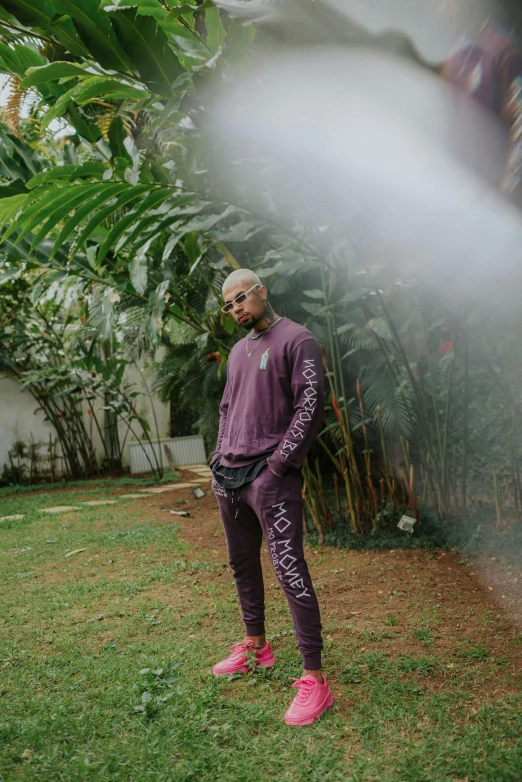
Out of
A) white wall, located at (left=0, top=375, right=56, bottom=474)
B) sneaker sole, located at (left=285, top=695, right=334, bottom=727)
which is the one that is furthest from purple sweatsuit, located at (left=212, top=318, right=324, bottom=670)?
white wall, located at (left=0, top=375, right=56, bottom=474)

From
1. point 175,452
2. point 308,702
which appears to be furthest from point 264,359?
point 175,452

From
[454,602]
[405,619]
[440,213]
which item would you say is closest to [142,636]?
[405,619]

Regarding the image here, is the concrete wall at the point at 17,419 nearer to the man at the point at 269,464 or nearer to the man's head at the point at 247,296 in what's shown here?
the man at the point at 269,464

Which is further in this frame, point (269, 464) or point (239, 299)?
point (239, 299)

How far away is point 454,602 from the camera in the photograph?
9.69 ft

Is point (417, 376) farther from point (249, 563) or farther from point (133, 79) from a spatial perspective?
point (133, 79)

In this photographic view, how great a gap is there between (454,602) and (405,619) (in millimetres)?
311

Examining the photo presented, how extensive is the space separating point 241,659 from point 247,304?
1.30 m

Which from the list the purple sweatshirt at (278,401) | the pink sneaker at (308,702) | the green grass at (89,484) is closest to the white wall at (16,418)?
the green grass at (89,484)

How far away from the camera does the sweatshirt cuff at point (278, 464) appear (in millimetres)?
2004

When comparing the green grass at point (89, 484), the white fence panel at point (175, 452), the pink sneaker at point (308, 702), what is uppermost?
the white fence panel at point (175, 452)

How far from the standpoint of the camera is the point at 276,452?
202 cm

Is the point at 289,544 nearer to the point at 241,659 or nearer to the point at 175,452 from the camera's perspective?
the point at 241,659

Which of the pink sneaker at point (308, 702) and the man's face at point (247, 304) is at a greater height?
the man's face at point (247, 304)
